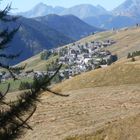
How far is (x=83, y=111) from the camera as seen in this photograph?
55.8 meters

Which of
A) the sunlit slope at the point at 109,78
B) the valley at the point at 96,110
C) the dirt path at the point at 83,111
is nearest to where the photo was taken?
the valley at the point at 96,110

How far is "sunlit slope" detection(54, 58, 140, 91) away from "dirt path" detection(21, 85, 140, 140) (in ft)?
24.3

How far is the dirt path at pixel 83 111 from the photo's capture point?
43000 millimetres

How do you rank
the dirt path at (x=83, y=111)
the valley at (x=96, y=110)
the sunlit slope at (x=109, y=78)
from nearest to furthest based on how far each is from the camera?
the valley at (x=96, y=110)
the dirt path at (x=83, y=111)
the sunlit slope at (x=109, y=78)

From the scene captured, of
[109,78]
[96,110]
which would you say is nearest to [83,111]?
[96,110]

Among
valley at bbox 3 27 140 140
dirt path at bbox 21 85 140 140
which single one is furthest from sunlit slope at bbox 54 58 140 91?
dirt path at bbox 21 85 140 140

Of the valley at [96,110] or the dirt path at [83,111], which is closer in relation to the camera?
the valley at [96,110]

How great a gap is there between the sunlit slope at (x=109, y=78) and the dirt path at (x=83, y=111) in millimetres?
7418

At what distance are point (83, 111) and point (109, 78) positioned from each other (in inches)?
1222

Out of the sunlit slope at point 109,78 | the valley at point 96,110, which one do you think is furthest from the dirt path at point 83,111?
the sunlit slope at point 109,78

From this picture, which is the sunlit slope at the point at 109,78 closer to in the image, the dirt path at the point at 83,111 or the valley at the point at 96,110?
the valley at the point at 96,110

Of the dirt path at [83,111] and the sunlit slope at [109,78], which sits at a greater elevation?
the sunlit slope at [109,78]

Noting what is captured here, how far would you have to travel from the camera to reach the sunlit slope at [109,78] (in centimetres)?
8212

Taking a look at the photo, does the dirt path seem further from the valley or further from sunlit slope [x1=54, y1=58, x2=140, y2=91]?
sunlit slope [x1=54, y1=58, x2=140, y2=91]
